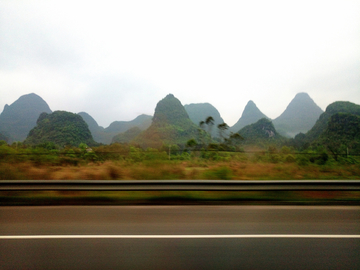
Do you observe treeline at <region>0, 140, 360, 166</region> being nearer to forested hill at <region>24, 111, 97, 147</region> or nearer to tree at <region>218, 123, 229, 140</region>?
tree at <region>218, 123, 229, 140</region>

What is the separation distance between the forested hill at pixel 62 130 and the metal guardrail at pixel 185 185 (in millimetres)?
22942

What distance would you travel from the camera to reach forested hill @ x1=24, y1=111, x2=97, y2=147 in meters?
29.1

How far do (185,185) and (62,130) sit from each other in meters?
30.5

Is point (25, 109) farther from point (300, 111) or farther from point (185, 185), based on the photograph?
point (300, 111)

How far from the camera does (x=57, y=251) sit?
10.9ft

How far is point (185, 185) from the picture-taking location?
5844 millimetres

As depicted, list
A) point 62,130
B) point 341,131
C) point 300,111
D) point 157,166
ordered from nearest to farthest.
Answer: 1. point 157,166
2. point 341,131
3. point 62,130
4. point 300,111

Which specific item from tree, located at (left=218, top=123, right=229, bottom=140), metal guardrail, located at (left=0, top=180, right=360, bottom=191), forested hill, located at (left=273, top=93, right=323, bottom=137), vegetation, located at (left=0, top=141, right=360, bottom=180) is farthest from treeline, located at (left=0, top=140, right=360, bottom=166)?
forested hill, located at (left=273, top=93, right=323, bottom=137)

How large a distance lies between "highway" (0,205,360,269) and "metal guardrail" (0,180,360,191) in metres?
0.54

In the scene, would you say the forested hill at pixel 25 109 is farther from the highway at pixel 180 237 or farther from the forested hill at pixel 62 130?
the highway at pixel 180 237

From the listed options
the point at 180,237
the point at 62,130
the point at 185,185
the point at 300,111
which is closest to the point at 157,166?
the point at 185,185

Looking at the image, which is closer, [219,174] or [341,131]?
[219,174]

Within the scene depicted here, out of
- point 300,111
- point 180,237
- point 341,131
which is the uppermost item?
point 300,111

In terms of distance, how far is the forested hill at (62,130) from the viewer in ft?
95.3
